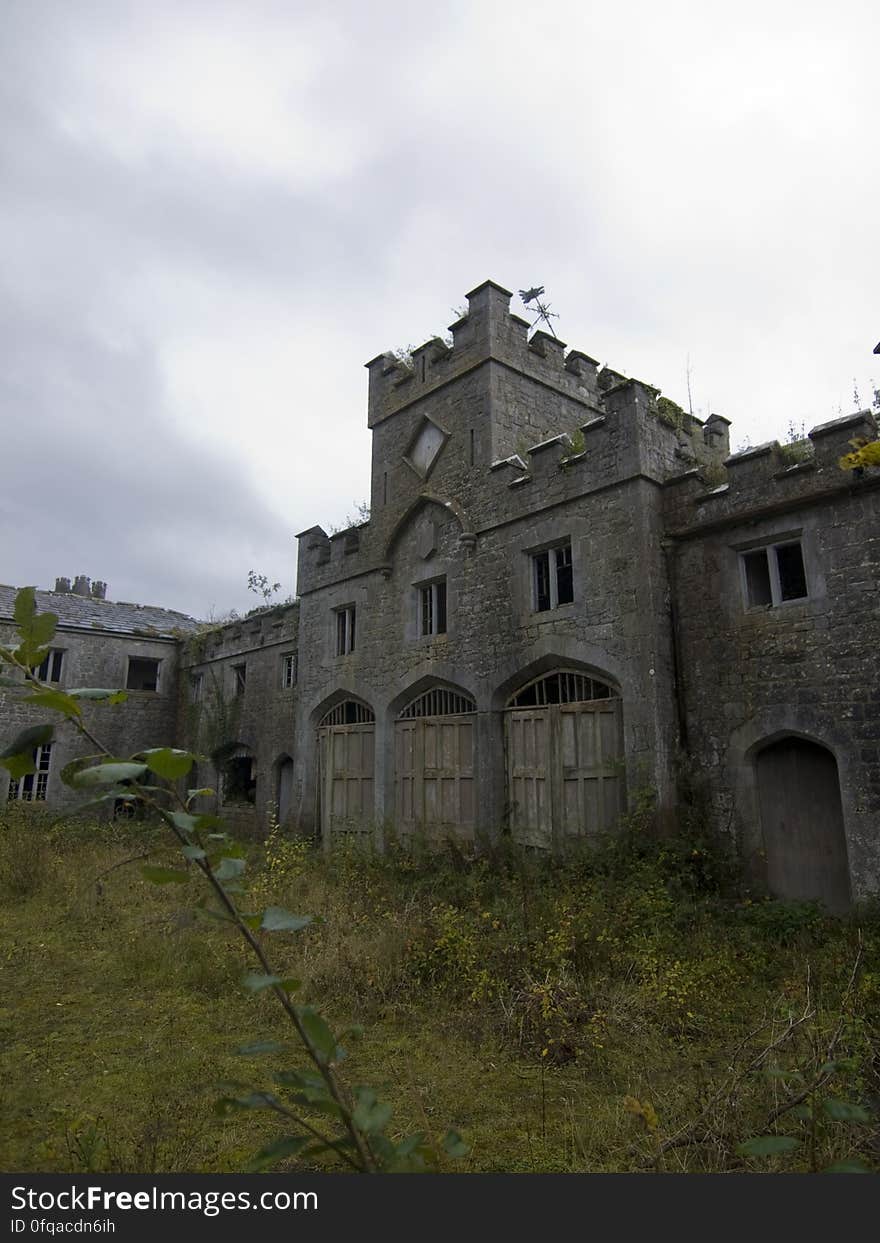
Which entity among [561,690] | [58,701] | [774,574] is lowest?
[58,701]

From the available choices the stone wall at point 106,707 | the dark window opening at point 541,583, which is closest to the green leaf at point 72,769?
the dark window opening at point 541,583

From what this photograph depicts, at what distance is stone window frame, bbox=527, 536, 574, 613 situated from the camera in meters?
11.2

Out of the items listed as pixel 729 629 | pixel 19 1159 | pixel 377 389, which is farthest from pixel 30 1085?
pixel 377 389

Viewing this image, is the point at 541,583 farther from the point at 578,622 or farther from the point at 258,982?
the point at 258,982

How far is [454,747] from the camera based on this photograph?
12.4 metres

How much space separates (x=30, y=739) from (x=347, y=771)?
13246mm

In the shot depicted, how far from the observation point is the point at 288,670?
1852 centimetres

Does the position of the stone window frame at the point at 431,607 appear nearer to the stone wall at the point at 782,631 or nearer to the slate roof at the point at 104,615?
the stone wall at the point at 782,631

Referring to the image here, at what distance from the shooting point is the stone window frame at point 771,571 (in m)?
9.20

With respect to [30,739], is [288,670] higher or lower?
higher

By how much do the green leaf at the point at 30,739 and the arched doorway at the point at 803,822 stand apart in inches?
359

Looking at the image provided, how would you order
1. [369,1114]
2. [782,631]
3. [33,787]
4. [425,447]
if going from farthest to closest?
[33,787], [425,447], [782,631], [369,1114]

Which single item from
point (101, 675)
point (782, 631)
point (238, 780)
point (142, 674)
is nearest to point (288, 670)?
point (238, 780)

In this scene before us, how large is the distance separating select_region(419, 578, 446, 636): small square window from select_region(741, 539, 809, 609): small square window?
17.6 ft
